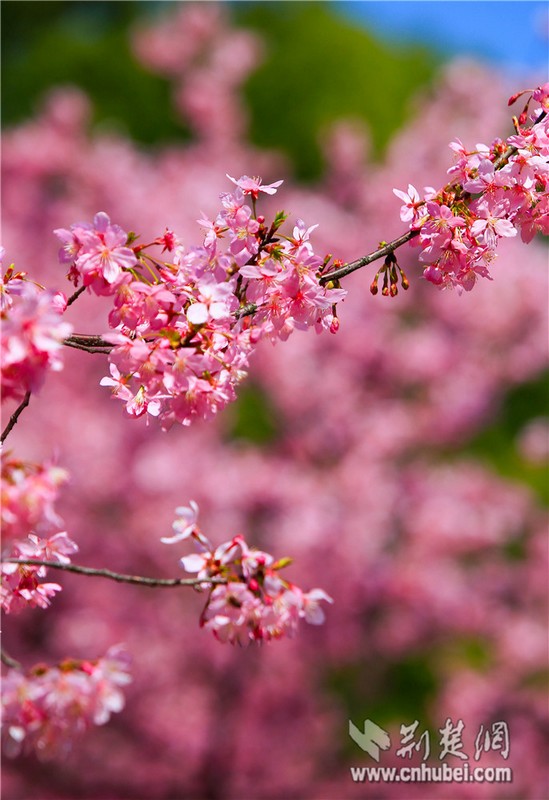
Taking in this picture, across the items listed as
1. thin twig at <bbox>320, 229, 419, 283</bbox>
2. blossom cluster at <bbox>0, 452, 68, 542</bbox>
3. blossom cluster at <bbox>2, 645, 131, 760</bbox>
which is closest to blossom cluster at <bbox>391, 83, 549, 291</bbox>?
thin twig at <bbox>320, 229, 419, 283</bbox>

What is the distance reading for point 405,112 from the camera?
681 inches

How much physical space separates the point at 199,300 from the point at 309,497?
443 centimetres

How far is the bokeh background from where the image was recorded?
5.80 meters

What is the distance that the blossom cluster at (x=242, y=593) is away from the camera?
65.6 inches

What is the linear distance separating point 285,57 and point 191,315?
1757 centimetres

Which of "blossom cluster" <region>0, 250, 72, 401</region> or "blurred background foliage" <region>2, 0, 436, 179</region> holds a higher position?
"blurred background foliage" <region>2, 0, 436, 179</region>

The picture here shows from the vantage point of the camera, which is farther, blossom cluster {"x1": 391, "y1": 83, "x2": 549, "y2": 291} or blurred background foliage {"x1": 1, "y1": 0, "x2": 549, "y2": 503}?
blurred background foliage {"x1": 1, "y1": 0, "x2": 549, "y2": 503}

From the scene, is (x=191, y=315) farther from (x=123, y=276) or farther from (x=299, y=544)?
(x=299, y=544)

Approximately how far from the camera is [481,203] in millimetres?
1543

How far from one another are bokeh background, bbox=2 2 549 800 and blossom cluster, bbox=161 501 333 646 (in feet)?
12.3

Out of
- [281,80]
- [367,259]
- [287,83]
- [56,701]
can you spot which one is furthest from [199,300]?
[281,80]

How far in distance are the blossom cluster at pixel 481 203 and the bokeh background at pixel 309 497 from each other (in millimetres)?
3463

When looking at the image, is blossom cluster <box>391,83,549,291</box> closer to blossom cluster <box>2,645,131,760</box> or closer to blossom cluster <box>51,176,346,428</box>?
blossom cluster <box>51,176,346,428</box>

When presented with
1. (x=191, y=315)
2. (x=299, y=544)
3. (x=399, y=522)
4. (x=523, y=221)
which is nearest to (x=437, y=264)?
(x=523, y=221)
